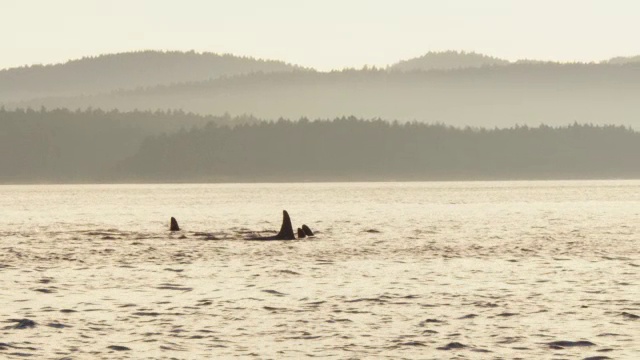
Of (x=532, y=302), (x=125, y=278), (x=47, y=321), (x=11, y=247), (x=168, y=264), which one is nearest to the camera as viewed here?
(x=47, y=321)

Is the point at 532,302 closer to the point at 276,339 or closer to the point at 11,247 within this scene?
the point at 276,339

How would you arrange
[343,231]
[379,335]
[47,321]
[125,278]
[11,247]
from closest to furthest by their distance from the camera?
1. [379,335]
2. [47,321]
3. [125,278]
4. [11,247]
5. [343,231]

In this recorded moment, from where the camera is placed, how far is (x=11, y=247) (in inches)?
2279

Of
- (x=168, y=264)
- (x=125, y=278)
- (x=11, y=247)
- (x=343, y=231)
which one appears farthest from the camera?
(x=343, y=231)

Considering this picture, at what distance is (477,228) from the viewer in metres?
82.3

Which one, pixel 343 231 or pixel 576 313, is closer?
pixel 576 313

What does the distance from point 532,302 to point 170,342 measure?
11.7 metres

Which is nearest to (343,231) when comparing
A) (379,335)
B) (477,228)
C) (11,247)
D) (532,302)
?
(477,228)

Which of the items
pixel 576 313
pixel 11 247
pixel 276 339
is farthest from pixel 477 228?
pixel 276 339

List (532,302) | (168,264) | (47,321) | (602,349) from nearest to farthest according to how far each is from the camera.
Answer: (602,349), (47,321), (532,302), (168,264)

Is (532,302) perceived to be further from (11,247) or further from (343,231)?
(343,231)

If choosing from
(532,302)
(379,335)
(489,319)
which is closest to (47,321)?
(379,335)

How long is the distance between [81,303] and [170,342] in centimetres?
828

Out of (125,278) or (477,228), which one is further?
(477,228)
